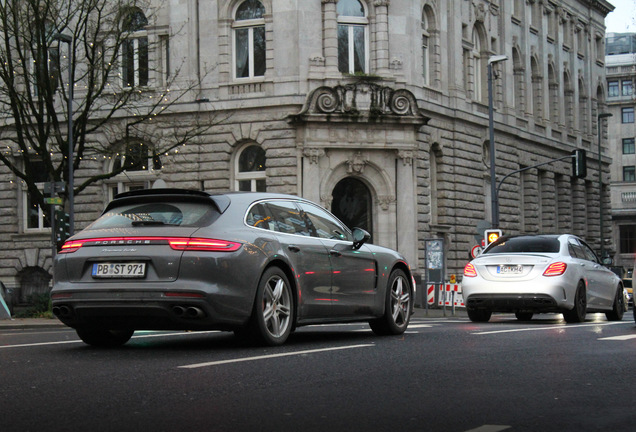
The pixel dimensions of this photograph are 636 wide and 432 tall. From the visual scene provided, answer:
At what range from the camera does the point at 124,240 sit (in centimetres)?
986

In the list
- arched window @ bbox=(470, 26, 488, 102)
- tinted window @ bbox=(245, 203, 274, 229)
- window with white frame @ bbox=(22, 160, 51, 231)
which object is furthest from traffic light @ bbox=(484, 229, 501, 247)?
tinted window @ bbox=(245, 203, 274, 229)

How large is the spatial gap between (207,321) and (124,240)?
101 cm

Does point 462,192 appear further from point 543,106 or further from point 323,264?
point 323,264

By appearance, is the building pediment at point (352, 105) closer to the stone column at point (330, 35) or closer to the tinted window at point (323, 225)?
the stone column at point (330, 35)

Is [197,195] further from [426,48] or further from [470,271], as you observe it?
[426,48]

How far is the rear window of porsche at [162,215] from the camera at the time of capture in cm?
→ 1005

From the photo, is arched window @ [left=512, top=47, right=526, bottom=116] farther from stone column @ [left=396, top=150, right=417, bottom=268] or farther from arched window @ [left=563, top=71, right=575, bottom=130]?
stone column @ [left=396, top=150, right=417, bottom=268]

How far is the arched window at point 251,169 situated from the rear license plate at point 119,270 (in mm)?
29683

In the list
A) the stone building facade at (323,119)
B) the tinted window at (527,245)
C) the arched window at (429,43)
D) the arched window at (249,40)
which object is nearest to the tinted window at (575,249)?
the tinted window at (527,245)

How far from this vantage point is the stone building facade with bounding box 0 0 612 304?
3881 cm

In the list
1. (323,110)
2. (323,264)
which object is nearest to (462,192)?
(323,110)

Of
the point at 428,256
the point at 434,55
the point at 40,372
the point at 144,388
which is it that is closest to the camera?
the point at 144,388

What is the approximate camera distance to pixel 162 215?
400 inches

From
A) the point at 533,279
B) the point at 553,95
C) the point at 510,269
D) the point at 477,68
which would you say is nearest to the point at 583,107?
the point at 553,95
